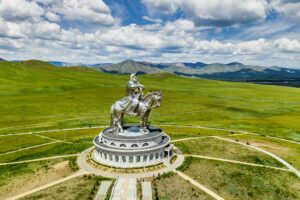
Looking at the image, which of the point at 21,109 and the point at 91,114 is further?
the point at 21,109

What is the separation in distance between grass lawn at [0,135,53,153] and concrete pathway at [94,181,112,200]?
119 feet

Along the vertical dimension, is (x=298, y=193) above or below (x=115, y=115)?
below

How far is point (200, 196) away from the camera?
44.2 metres

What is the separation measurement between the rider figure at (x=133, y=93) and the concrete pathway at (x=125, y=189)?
14.8 m

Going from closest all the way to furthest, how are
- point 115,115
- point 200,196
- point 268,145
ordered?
1. point 200,196
2. point 115,115
3. point 268,145

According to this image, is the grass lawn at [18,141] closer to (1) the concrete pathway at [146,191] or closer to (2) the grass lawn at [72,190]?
(2) the grass lawn at [72,190]

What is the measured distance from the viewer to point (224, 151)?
65.9m

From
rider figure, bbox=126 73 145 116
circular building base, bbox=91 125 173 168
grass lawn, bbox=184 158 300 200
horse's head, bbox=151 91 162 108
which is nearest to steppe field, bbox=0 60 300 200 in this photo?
grass lawn, bbox=184 158 300 200

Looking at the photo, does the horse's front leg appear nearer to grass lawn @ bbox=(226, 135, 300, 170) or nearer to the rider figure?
the rider figure

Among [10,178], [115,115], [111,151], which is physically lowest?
[10,178]

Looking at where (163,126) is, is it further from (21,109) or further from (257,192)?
(21,109)

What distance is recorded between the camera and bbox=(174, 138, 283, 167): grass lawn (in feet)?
201

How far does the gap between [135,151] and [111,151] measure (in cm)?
483

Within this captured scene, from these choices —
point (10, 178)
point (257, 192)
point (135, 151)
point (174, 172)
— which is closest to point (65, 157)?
point (10, 178)
